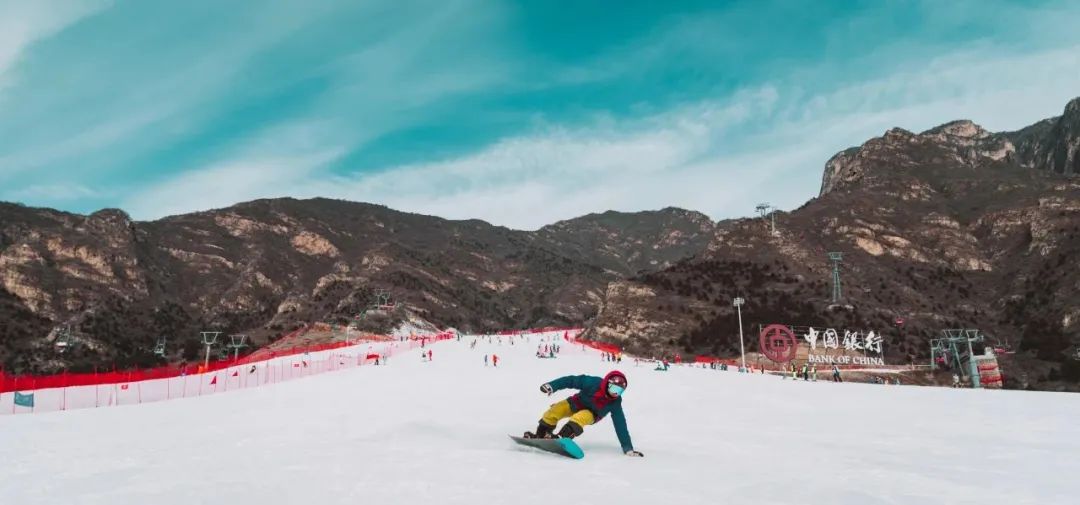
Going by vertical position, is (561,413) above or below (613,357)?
above

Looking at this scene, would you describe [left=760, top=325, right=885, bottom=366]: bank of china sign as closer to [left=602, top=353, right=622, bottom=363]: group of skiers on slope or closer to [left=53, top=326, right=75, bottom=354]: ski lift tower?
[left=602, top=353, right=622, bottom=363]: group of skiers on slope

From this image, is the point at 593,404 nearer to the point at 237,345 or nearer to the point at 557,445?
the point at 557,445

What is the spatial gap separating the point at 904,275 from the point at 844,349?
132 ft

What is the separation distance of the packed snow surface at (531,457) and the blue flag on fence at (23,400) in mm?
2703

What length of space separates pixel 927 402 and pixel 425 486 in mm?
16854

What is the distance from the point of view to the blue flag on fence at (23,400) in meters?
18.0

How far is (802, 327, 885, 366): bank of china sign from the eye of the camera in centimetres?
7669

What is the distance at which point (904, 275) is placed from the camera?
110 meters

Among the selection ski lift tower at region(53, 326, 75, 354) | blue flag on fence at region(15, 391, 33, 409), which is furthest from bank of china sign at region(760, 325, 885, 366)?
ski lift tower at region(53, 326, 75, 354)

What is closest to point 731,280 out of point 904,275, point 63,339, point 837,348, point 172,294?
point 904,275

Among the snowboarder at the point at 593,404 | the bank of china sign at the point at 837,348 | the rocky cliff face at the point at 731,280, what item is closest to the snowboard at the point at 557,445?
the snowboarder at the point at 593,404

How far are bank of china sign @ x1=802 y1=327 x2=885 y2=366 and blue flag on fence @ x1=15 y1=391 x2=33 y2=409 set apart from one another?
74472mm

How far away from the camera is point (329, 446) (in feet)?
32.1

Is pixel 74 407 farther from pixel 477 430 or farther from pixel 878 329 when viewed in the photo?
pixel 878 329
